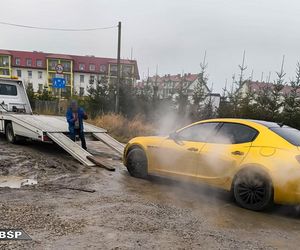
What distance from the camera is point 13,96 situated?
12.5 meters

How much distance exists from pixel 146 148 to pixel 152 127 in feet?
33.7

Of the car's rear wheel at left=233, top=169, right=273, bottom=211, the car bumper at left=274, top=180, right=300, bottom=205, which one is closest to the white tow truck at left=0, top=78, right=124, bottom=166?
the car's rear wheel at left=233, top=169, right=273, bottom=211

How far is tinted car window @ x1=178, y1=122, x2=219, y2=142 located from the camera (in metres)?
6.65

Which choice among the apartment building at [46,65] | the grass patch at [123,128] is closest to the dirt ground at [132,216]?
the grass patch at [123,128]

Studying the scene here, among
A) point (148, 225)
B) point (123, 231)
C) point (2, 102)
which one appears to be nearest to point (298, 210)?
point (148, 225)

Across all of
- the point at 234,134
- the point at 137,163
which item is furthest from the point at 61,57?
the point at 234,134

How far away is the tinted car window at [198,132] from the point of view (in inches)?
262

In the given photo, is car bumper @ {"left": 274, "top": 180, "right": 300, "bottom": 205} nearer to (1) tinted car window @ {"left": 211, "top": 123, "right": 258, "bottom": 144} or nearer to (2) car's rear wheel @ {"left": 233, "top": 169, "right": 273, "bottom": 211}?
(2) car's rear wheel @ {"left": 233, "top": 169, "right": 273, "bottom": 211}

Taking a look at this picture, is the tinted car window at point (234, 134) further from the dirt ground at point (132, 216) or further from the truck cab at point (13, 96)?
the truck cab at point (13, 96)

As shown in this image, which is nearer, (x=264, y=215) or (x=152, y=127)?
(x=264, y=215)

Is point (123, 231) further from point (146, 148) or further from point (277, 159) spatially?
point (146, 148)

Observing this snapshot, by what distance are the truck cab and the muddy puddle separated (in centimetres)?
554

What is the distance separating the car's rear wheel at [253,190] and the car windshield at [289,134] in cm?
76

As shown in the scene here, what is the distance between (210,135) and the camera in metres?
6.58
